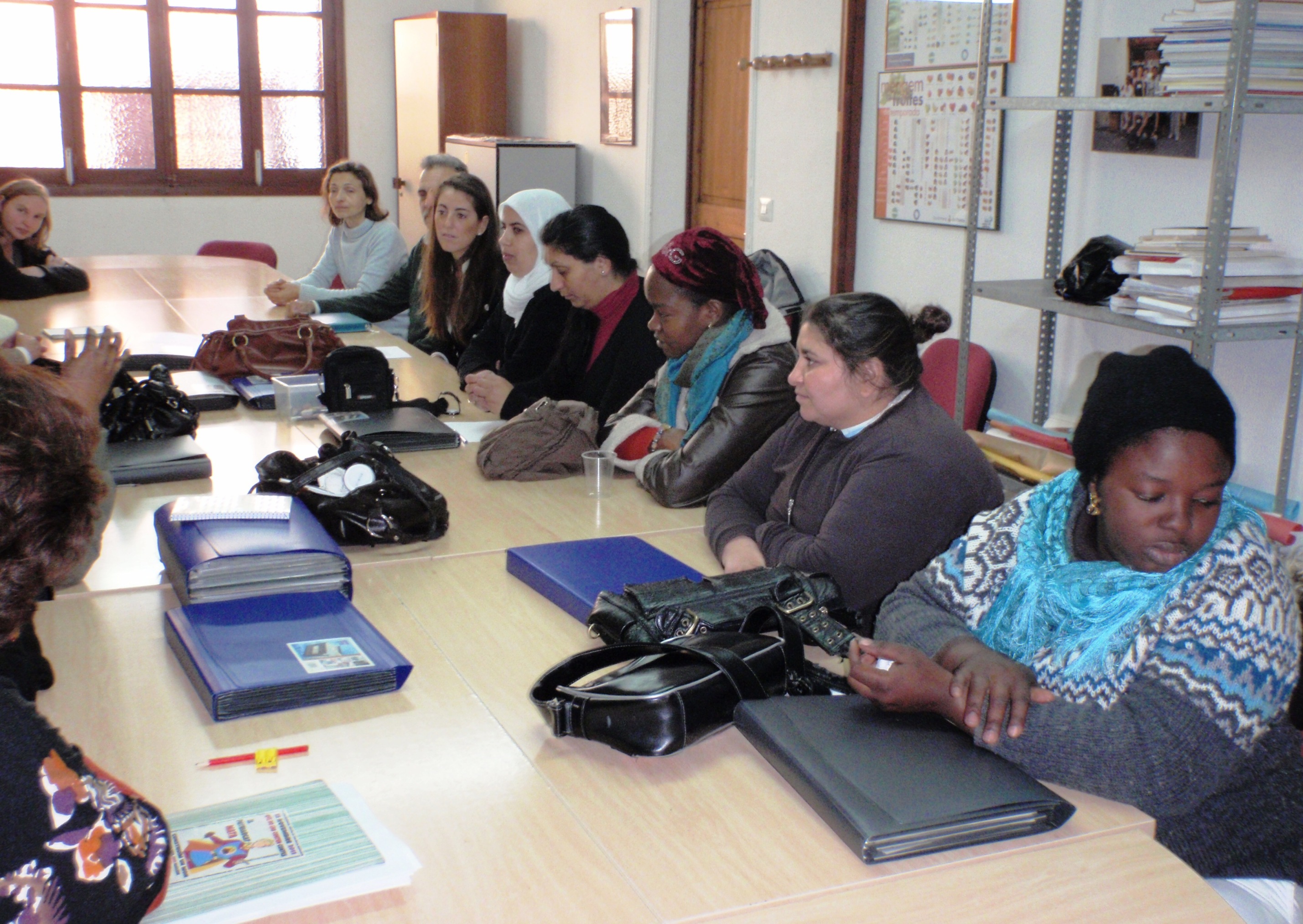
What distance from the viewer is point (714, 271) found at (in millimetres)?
2637

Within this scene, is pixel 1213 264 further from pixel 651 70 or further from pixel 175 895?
pixel 651 70

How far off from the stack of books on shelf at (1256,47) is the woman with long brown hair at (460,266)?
230 centimetres

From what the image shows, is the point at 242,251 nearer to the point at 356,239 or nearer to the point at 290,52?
the point at 356,239

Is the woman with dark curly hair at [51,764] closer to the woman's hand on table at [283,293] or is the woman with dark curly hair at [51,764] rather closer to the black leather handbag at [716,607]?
the black leather handbag at [716,607]

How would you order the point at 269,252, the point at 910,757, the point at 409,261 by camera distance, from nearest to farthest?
the point at 910,757 → the point at 409,261 → the point at 269,252

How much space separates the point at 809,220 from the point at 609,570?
335 cm

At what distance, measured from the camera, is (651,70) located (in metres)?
5.93

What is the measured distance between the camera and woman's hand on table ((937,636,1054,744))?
1359 millimetres

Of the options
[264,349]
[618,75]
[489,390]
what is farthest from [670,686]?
[618,75]

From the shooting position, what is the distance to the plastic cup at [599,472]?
2.45 metres

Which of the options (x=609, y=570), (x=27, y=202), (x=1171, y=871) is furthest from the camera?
(x=27, y=202)

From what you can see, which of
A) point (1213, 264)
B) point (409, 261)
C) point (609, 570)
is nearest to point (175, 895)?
point (609, 570)

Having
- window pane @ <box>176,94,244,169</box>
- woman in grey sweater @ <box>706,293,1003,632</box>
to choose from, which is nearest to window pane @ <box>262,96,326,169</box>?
window pane @ <box>176,94,244,169</box>

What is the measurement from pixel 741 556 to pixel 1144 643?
780 mm
